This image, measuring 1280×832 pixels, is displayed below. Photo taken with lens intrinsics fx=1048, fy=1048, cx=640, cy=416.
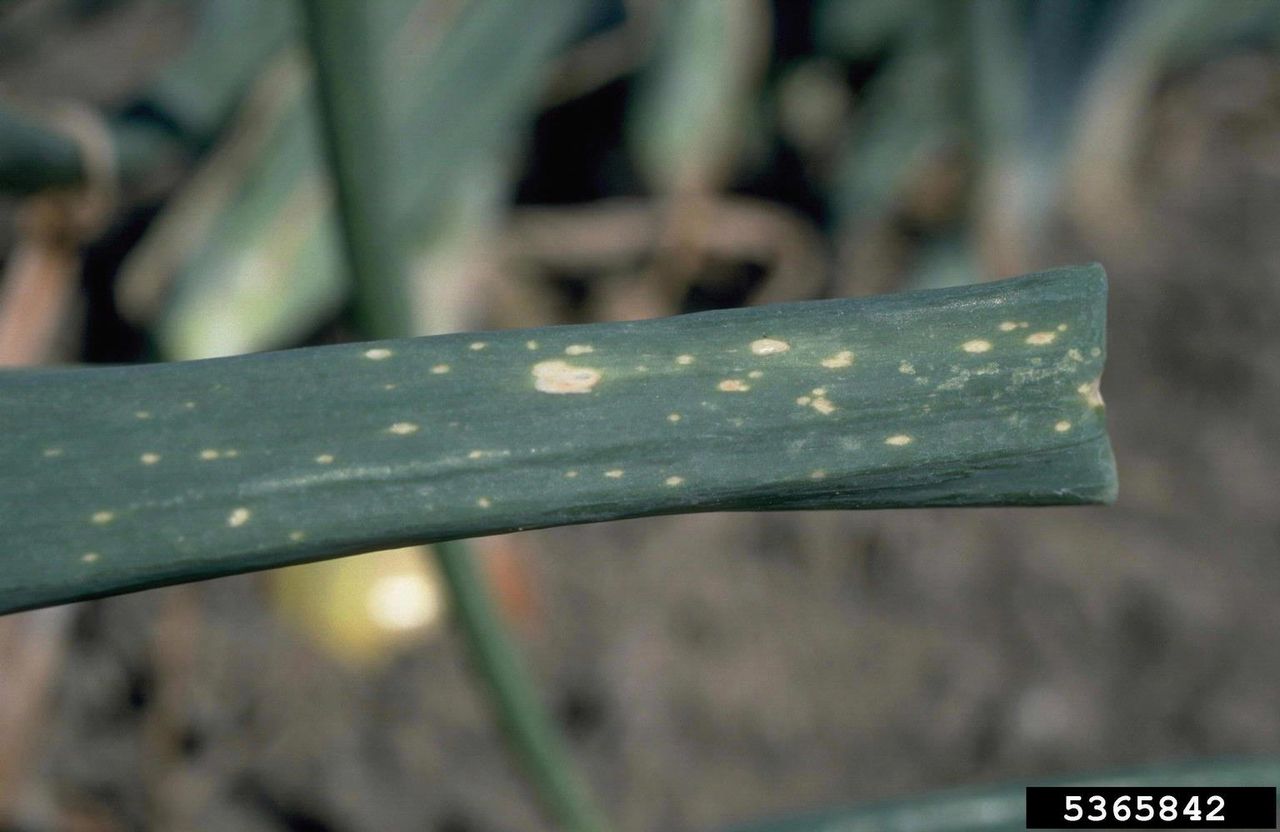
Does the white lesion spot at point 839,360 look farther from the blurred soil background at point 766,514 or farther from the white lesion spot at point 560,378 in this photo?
the blurred soil background at point 766,514

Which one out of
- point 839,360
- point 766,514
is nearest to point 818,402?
point 839,360

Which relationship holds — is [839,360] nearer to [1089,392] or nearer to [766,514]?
[1089,392]

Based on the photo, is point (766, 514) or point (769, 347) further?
point (766, 514)

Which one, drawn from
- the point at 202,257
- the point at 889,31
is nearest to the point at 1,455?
the point at 202,257

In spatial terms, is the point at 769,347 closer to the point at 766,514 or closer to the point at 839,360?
the point at 839,360

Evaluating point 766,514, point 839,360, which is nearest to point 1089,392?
point 839,360
